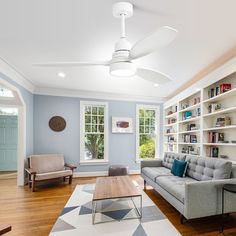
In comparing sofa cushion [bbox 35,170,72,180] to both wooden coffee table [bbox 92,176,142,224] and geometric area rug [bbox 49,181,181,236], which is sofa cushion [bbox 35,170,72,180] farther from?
wooden coffee table [bbox 92,176,142,224]

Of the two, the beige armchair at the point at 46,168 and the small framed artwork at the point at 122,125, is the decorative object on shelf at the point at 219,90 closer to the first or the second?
the small framed artwork at the point at 122,125

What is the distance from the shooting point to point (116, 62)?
172 centimetres

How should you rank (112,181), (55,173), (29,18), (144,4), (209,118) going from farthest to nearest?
(55,173), (209,118), (112,181), (29,18), (144,4)

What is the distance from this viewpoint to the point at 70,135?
5078 mm

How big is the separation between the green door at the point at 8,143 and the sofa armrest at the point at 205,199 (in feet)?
19.0

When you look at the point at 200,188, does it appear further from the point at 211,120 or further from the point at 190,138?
the point at 190,138

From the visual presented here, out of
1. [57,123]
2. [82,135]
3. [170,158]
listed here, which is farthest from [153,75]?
[57,123]

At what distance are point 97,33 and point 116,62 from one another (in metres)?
0.79

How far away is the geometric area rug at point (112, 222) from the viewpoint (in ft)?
7.16

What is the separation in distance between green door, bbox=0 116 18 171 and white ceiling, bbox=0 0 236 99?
3.15 meters

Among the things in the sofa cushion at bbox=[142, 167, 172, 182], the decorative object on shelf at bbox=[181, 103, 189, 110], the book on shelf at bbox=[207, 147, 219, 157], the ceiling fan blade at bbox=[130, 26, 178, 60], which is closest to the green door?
the sofa cushion at bbox=[142, 167, 172, 182]

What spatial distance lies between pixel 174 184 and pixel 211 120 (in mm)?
1746

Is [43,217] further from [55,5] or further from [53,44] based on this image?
[55,5]

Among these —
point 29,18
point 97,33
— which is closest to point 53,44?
point 29,18
